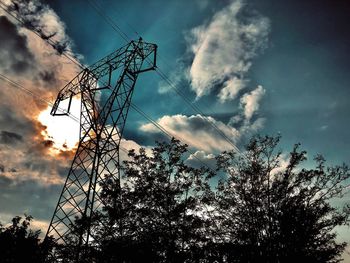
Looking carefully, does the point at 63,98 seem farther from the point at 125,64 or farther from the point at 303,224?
the point at 303,224

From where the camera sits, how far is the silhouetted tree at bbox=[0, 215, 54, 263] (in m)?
13.6

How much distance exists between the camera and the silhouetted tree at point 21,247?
13.6m

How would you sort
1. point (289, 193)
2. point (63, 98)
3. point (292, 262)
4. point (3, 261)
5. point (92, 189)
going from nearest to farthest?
point (3, 261), point (92, 189), point (63, 98), point (292, 262), point (289, 193)

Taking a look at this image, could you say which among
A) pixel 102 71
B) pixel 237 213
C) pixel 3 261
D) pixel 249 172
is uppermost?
pixel 102 71

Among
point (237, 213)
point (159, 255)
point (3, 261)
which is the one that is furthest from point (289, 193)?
point (3, 261)

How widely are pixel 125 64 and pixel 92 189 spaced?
24.5 feet

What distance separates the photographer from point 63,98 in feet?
61.5

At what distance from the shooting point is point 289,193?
23.9m

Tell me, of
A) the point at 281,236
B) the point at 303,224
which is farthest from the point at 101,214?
the point at 303,224

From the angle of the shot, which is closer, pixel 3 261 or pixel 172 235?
pixel 3 261

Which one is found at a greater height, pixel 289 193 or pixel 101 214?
pixel 289 193

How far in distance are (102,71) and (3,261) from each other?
1100 cm

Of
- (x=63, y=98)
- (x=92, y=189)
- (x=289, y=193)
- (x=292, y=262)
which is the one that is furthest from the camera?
(x=289, y=193)

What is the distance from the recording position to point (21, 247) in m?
14.1
